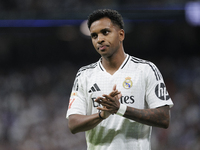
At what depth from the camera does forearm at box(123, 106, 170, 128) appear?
7.63 feet

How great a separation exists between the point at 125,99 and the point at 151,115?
328 millimetres

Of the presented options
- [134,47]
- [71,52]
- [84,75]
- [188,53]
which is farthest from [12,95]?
[84,75]

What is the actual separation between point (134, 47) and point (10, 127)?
18.2 feet

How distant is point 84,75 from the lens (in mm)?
2873

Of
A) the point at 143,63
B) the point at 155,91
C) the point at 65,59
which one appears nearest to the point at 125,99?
the point at 155,91

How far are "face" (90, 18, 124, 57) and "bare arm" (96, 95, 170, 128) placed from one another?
594 mm

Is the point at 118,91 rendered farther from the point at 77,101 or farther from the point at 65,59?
the point at 65,59

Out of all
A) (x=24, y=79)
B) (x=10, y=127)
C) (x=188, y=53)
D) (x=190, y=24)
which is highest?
(x=190, y=24)

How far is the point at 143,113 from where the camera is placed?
7.78 ft

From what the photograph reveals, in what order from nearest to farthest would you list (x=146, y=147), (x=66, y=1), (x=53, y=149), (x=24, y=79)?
1. (x=146, y=147)
2. (x=53, y=149)
3. (x=66, y=1)
4. (x=24, y=79)

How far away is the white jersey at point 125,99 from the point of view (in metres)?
2.60

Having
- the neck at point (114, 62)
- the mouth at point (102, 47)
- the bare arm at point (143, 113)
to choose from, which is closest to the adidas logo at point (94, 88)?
the neck at point (114, 62)

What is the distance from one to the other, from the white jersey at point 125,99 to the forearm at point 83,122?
89mm

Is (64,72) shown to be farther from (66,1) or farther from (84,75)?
(84,75)
